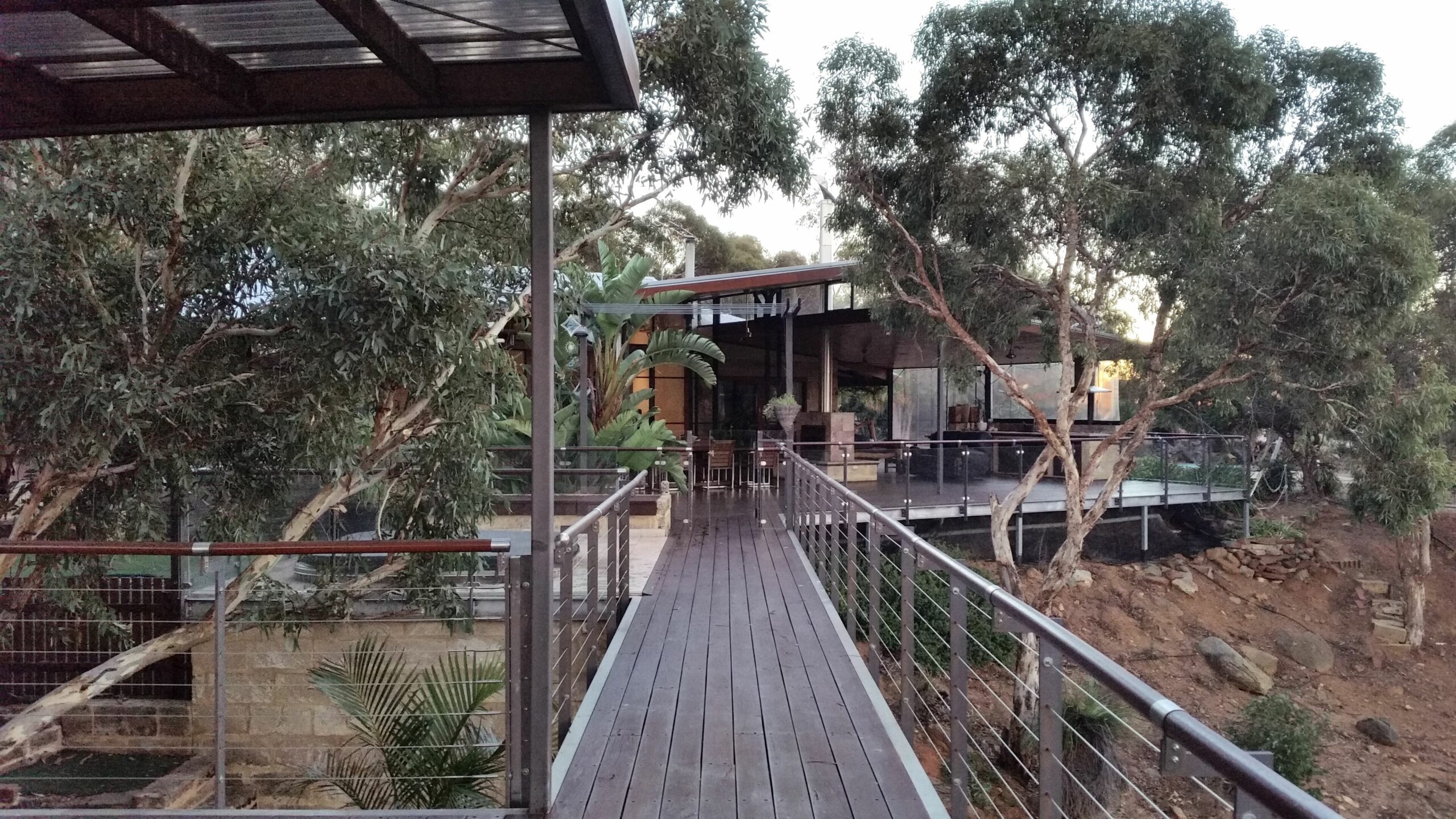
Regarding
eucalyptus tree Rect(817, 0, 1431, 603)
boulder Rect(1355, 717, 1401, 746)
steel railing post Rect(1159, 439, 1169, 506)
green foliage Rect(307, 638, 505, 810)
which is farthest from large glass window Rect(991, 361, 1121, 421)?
green foliage Rect(307, 638, 505, 810)

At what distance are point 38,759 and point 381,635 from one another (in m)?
2.65

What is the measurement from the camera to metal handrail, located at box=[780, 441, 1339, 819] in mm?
1205

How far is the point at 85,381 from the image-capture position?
380cm

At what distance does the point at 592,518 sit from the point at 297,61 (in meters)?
2.43

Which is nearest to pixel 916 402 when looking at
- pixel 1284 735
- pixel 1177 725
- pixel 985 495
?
pixel 985 495

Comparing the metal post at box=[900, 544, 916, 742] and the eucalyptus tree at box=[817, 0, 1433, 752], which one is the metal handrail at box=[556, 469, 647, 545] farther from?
the eucalyptus tree at box=[817, 0, 1433, 752]

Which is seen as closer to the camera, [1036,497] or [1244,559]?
[1036,497]

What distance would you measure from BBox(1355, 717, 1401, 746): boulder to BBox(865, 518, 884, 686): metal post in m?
11.0

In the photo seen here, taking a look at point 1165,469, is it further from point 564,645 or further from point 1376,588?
point 564,645

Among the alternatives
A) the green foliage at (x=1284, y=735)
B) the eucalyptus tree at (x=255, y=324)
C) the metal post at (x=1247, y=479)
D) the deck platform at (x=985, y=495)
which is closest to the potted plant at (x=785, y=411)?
the deck platform at (x=985, y=495)

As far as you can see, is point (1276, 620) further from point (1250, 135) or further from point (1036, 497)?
point (1250, 135)

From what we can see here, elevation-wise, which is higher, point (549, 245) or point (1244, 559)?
point (549, 245)

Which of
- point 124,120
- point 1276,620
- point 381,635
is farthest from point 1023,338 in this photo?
point 124,120

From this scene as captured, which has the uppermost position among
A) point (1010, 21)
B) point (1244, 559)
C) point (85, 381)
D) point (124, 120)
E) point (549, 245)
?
point (1010, 21)
